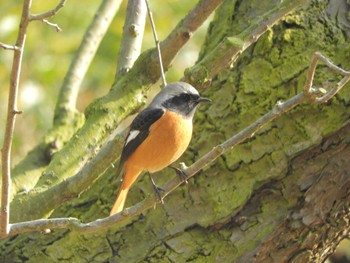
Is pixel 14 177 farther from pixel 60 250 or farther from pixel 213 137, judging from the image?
pixel 213 137

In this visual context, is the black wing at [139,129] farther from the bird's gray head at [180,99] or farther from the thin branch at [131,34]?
the thin branch at [131,34]

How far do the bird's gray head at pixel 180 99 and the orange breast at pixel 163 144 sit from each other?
63 mm

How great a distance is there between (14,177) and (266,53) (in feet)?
6.15

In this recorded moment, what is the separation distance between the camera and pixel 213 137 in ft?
12.9

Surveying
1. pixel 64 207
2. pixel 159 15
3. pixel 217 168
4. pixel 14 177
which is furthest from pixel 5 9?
pixel 217 168

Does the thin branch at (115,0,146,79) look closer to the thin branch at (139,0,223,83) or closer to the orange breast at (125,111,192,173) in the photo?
the thin branch at (139,0,223,83)

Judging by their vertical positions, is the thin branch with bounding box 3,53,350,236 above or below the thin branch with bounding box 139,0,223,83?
below

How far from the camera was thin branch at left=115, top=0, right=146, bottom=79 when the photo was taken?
4.21 metres

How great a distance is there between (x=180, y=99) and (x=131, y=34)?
0.56m

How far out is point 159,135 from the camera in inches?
157

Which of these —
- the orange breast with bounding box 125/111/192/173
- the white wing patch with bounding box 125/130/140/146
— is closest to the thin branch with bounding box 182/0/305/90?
the orange breast with bounding box 125/111/192/173

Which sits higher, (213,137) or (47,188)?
(47,188)

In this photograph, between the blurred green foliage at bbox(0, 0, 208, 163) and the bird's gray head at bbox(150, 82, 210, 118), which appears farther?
the blurred green foliage at bbox(0, 0, 208, 163)

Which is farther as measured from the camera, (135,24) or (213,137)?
(135,24)
